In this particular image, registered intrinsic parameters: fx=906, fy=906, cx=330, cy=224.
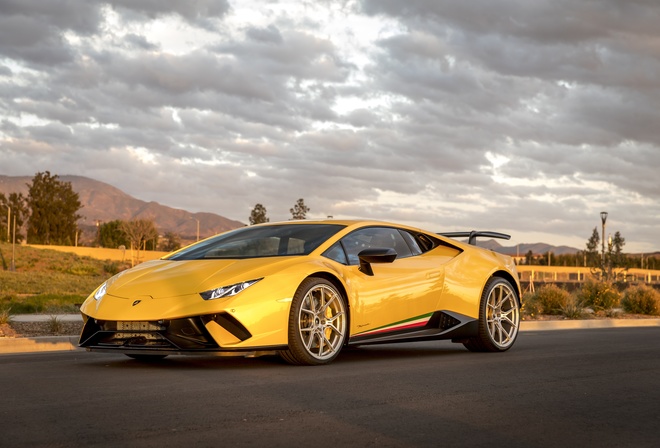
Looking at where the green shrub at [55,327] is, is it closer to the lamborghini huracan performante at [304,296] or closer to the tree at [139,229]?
the lamborghini huracan performante at [304,296]

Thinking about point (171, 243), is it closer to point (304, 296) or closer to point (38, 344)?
point (38, 344)

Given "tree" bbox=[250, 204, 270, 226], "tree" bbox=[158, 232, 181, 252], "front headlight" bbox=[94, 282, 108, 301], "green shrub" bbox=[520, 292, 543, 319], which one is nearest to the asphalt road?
"front headlight" bbox=[94, 282, 108, 301]

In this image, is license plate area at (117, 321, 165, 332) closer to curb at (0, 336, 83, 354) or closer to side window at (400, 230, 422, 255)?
side window at (400, 230, 422, 255)

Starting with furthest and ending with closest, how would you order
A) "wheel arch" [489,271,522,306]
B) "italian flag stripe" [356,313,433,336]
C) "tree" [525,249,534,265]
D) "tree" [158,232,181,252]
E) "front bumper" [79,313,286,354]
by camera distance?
"tree" [525,249,534,265] < "tree" [158,232,181,252] < "wheel arch" [489,271,522,306] < "italian flag stripe" [356,313,433,336] < "front bumper" [79,313,286,354]

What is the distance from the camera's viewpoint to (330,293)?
29.7ft

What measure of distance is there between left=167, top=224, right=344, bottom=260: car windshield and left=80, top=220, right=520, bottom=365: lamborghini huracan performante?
19mm

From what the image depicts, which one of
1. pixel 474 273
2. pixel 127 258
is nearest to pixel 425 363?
pixel 474 273

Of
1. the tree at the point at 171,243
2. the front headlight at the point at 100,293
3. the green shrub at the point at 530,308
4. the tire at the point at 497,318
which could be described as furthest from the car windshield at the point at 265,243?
the tree at the point at 171,243

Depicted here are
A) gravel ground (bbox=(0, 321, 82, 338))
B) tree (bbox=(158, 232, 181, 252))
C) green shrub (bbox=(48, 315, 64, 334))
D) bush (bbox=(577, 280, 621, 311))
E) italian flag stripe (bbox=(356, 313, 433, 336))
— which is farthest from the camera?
tree (bbox=(158, 232, 181, 252))

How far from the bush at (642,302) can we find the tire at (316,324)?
63.9 feet

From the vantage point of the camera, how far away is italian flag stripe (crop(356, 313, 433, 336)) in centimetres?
952

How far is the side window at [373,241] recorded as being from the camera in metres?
9.70

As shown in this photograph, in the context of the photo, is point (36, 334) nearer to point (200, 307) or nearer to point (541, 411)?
point (200, 307)

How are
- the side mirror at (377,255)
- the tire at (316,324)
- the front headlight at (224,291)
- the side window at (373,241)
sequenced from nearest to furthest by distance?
the front headlight at (224,291), the tire at (316,324), the side mirror at (377,255), the side window at (373,241)
